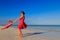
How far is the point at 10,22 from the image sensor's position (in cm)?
1445

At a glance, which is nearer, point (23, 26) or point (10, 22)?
point (23, 26)

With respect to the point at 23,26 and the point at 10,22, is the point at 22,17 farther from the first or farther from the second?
the point at 10,22

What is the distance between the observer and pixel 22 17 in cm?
1284

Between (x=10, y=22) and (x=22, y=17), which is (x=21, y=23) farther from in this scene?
(x=10, y=22)

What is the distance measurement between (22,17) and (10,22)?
1.96 m

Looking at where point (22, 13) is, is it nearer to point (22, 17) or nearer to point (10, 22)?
point (22, 17)

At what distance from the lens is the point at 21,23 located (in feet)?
41.8

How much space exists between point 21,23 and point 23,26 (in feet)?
0.87

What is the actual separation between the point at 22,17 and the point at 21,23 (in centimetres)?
45

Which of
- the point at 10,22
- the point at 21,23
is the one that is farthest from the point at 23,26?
the point at 10,22

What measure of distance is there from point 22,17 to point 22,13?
295 mm

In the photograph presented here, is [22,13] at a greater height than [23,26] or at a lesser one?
greater

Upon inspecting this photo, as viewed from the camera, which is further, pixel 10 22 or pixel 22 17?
pixel 10 22

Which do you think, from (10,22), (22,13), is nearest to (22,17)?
(22,13)
